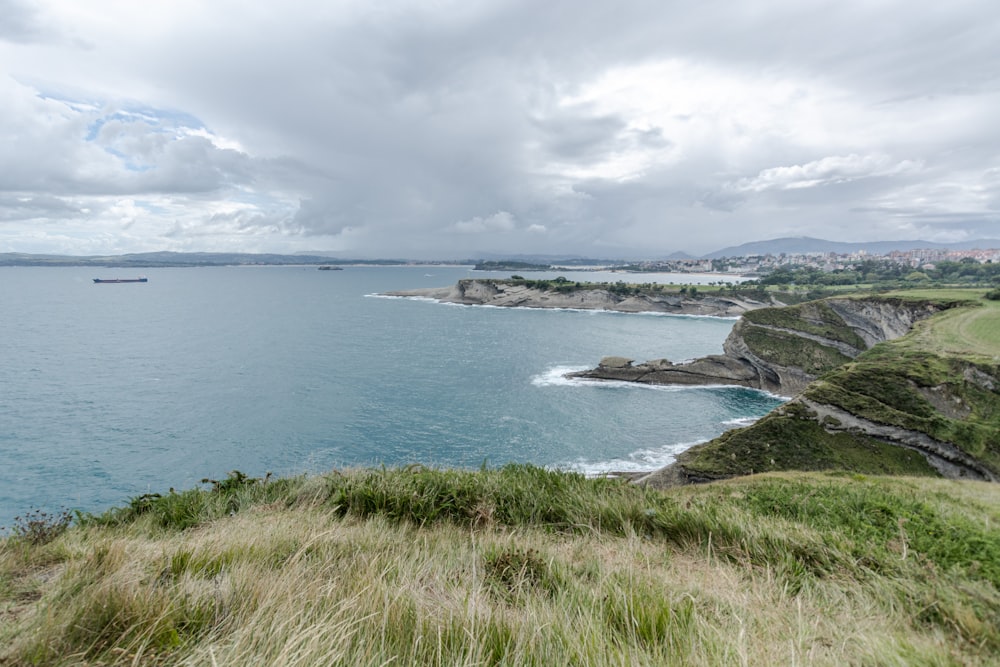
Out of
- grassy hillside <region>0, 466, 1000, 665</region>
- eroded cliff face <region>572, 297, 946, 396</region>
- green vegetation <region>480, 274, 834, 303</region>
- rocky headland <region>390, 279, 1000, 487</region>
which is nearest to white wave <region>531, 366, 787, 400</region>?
eroded cliff face <region>572, 297, 946, 396</region>

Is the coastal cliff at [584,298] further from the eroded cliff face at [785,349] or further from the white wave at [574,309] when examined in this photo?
the eroded cliff face at [785,349]

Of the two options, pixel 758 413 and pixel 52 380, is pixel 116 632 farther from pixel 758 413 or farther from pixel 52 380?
pixel 52 380

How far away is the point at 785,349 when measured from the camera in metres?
48.5

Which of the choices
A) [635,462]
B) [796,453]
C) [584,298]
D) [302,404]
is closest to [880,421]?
[796,453]

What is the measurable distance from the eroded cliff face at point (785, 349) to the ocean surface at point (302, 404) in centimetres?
249

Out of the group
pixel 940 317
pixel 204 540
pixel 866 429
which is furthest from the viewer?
pixel 940 317

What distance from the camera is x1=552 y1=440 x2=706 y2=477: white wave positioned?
84.0ft

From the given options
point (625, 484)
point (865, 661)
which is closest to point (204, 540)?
point (865, 661)

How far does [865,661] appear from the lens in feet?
7.56

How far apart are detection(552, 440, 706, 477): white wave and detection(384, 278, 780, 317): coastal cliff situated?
81.5 meters

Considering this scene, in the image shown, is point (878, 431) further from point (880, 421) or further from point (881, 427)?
point (880, 421)

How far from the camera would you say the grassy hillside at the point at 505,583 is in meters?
2.31

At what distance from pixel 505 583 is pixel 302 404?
3516 centimetres

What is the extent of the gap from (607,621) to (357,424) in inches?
1213
